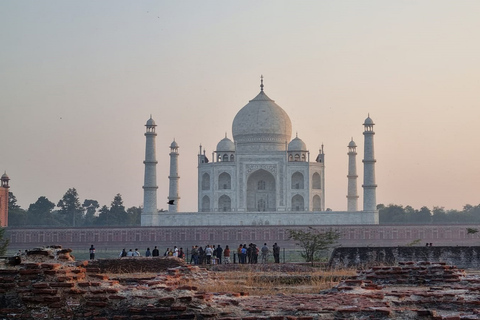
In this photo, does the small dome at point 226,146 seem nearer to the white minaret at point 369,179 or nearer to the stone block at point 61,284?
the white minaret at point 369,179

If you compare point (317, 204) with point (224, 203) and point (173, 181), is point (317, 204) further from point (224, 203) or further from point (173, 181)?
point (173, 181)

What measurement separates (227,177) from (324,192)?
5.15 metres

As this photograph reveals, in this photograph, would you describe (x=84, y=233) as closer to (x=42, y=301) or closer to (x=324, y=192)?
(x=324, y=192)

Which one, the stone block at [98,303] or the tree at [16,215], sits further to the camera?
the tree at [16,215]

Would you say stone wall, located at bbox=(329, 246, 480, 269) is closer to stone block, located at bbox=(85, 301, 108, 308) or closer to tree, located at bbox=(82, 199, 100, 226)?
stone block, located at bbox=(85, 301, 108, 308)

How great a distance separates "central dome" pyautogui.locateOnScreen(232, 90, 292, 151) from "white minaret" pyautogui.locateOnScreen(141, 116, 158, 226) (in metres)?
6.31

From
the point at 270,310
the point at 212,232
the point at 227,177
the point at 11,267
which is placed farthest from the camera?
the point at 227,177

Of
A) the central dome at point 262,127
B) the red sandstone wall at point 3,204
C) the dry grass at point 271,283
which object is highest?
the central dome at point 262,127

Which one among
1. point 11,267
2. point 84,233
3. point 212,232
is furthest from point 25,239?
point 11,267

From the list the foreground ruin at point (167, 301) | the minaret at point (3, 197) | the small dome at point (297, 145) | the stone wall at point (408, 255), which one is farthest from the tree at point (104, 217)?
the foreground ruin at point (167, 301)

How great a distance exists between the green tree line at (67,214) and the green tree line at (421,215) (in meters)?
16.9

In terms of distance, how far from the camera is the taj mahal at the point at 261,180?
43.2m

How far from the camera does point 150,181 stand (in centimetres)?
4297

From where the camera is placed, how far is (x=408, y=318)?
23.4 ft
